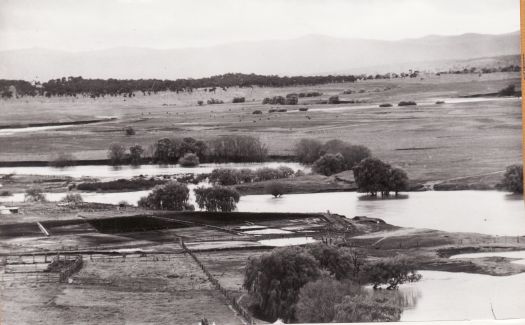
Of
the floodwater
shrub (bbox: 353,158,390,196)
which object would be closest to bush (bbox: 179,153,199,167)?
the floodwater

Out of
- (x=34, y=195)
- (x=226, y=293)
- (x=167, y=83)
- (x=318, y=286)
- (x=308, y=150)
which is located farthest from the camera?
(x=167, y=83)

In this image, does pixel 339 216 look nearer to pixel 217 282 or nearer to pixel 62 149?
pixel 217 282

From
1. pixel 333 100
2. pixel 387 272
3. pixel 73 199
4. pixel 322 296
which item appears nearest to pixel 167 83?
pixel 73 199

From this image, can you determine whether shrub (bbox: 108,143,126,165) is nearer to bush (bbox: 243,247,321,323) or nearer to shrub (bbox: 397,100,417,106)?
bush (bbox: 243,247,321,323)

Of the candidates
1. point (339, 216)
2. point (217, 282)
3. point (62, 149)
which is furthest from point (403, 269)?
point (62, 149)

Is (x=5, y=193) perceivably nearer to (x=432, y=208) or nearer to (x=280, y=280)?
(x=280, y=280)

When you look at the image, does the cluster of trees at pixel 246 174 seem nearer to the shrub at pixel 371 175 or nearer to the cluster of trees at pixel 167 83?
the shrub at pixel 371 175
